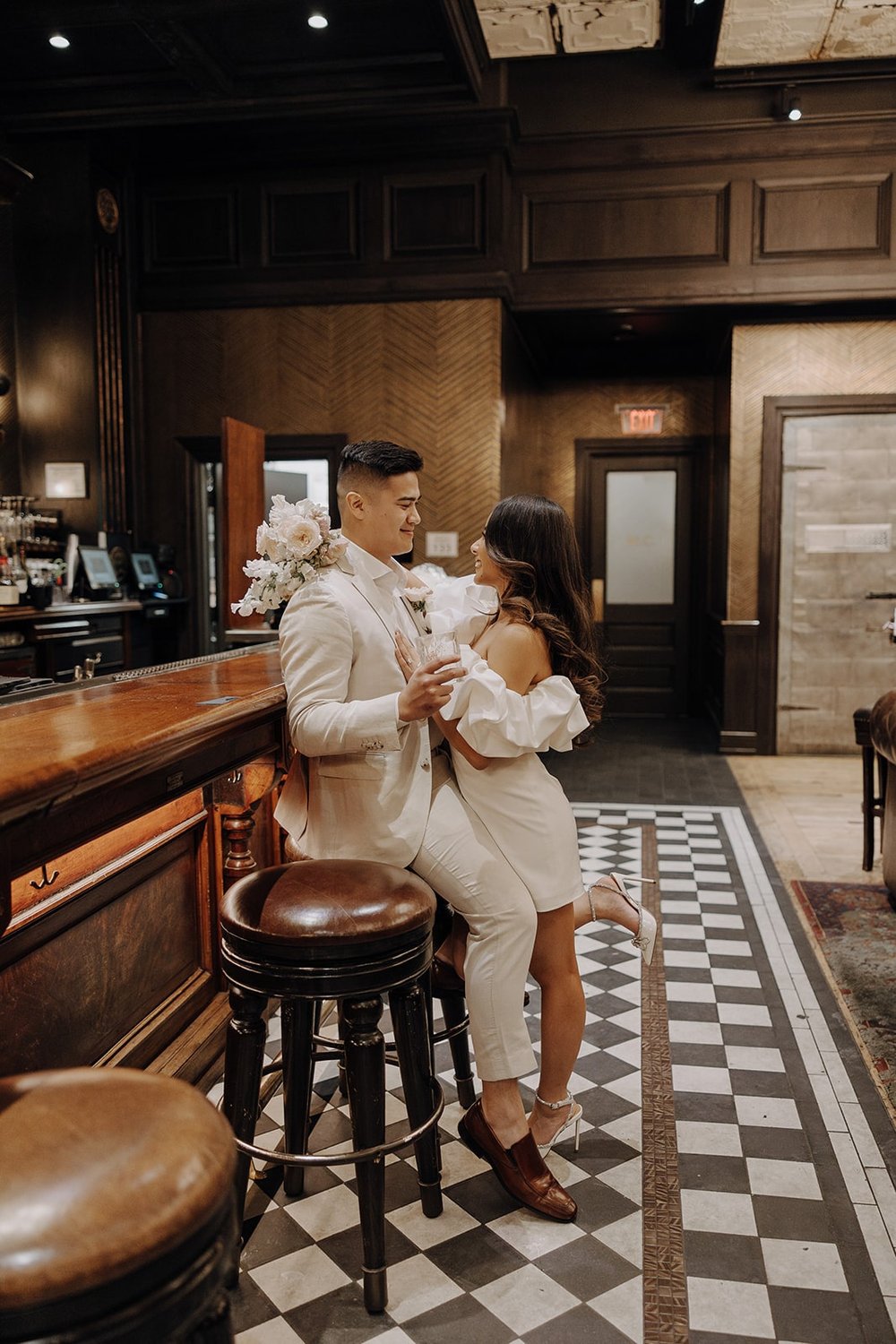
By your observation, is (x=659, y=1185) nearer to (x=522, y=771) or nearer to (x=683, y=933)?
(x=522, y=771)

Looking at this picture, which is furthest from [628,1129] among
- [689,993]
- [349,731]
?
[349,731]

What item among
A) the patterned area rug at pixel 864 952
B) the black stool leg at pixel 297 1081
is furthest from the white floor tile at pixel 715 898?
the black stool leg at pixel 297 1081

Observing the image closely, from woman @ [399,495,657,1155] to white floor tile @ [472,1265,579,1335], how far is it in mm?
318

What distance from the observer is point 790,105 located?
7.00 metres

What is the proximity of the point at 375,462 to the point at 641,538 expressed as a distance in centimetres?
792

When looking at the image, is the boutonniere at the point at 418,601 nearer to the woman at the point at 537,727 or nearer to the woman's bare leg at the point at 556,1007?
the woman at the point at 537,727

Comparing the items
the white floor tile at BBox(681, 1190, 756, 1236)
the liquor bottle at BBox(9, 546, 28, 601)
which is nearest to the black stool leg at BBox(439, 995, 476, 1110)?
the white floor tile at BBox(681, 1190, 756, 1236)

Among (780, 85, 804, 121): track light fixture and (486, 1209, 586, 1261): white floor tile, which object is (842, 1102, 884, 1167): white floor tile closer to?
(486, 1209, 586, 1261): white floor tile

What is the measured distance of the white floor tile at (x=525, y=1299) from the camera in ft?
6.22

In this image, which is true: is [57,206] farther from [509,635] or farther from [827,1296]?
[827,1296]

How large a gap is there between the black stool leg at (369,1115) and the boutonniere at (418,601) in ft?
3.18

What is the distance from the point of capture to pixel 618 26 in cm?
659

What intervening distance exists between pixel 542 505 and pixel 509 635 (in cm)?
32

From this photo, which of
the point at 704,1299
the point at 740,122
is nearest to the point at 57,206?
the point at 740,122
